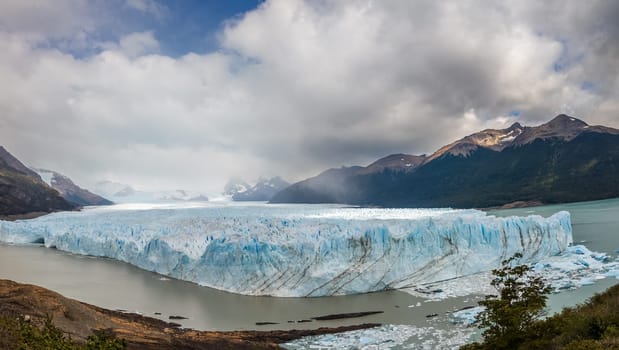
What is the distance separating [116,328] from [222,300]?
724 cm

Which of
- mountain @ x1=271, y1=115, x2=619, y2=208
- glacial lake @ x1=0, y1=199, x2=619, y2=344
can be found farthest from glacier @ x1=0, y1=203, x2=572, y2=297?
mountain @ x1=271, y1=115, x2=619, y2=208

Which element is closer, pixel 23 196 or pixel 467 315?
pixel 467 315

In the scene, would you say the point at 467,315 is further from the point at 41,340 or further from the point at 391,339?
the point at 41,340

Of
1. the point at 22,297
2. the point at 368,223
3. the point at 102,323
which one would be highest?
the point at 368,223

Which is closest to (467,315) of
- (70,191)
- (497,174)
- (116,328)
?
(116,328)

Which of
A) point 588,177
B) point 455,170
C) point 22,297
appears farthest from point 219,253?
point 455,170

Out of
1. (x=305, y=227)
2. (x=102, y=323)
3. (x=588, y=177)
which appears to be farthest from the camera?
(x=588, y=177)

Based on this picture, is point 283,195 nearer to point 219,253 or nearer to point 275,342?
point 219,253

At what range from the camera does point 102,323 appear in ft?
38.0

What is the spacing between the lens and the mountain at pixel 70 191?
4789 inches

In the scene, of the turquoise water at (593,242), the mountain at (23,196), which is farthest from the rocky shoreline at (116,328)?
the mountain at (23,196)

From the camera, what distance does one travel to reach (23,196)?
70875mm

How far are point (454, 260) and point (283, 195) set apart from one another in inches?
4080

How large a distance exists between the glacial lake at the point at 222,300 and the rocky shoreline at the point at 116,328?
4.99 ft
